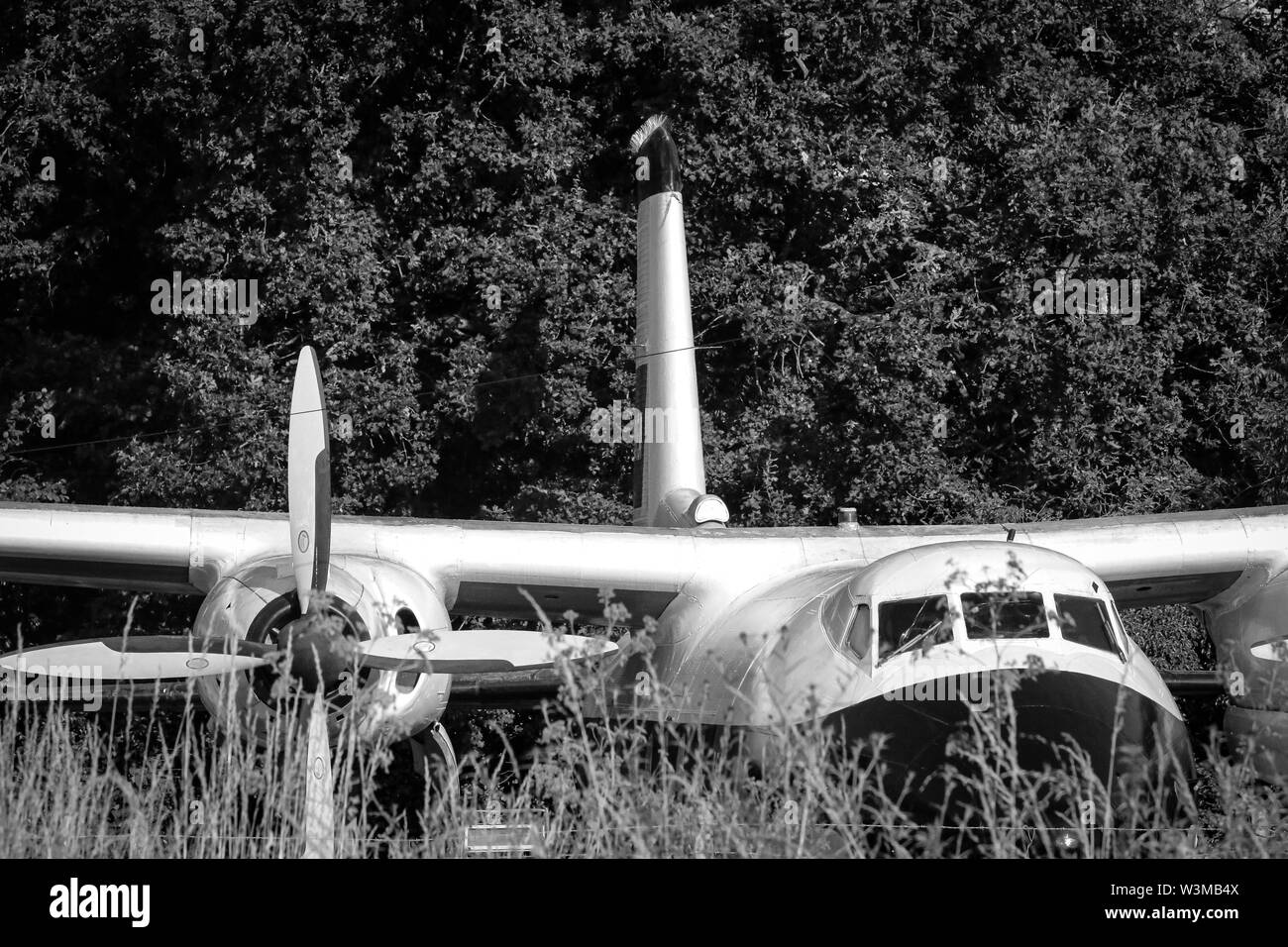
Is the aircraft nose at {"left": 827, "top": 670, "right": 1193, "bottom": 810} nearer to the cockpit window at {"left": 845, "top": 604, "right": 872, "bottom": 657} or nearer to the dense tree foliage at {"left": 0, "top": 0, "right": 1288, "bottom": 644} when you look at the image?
the cockpit window at {"left": 845, "top": 604, "right": 872, "bottom": 657}

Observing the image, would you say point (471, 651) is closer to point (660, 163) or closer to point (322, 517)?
point (322, 517)

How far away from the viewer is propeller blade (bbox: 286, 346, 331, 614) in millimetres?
8484

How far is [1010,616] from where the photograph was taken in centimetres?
667

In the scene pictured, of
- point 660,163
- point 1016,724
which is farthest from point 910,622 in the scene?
point 660,163

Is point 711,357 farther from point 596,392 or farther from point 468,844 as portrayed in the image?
point 468,844

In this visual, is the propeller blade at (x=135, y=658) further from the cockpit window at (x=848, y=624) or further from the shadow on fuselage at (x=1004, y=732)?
Result: the shadow on fuselage at (x=1004, y=732)

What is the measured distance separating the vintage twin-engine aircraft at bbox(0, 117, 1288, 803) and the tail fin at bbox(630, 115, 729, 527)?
32 mm

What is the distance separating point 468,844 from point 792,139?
14956mm

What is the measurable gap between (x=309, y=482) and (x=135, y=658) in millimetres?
1532

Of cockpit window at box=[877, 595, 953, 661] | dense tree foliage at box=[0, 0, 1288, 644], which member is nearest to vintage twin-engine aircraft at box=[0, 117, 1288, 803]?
cockpit window at box=[877, 595, 953, 661]
